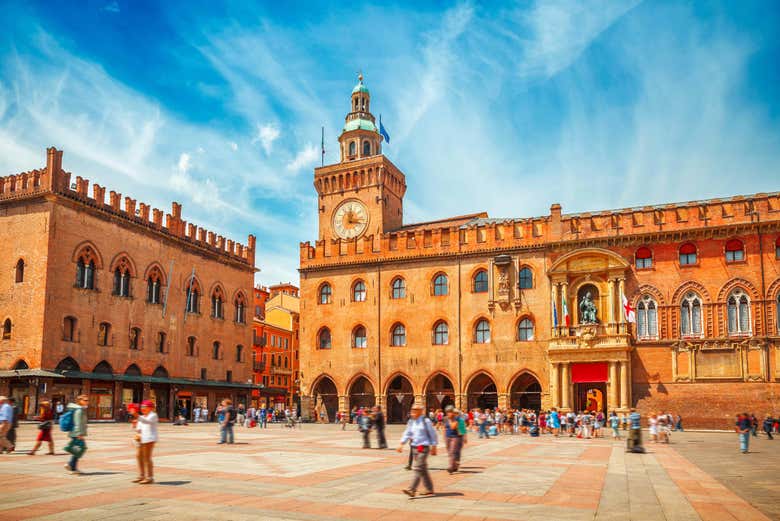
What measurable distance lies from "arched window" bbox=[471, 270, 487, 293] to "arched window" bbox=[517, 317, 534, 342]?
317 centimetres

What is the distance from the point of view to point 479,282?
148 feet

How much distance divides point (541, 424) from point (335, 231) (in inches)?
916

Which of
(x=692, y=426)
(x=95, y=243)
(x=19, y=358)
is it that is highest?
(x=95, y=243)

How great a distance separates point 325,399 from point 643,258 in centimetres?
2318

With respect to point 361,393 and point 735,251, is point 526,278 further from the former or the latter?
point 361,393

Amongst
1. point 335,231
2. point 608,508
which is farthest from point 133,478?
point 335,231

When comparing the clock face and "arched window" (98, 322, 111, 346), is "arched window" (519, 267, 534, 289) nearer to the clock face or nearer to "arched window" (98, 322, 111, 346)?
the clock face

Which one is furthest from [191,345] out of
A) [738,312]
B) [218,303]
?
[738,312]

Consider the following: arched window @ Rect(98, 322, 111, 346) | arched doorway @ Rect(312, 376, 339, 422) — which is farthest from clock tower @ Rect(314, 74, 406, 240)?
arched window @ Rect(98, 322, 111, 346)

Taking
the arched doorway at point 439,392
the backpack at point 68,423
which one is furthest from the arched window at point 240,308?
the backpack at point 68,423

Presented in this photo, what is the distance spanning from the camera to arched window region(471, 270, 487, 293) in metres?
44.8

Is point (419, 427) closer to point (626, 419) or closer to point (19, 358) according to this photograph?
point (626, 419)

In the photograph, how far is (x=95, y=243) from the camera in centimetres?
4078

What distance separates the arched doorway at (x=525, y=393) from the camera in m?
43.4
